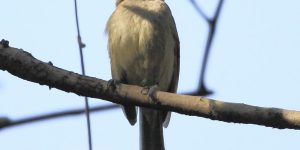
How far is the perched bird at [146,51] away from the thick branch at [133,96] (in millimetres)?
1690

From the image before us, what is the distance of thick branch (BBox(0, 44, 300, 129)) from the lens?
264cm

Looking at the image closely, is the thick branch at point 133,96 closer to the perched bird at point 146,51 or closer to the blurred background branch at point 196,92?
the blurred background branch at point 196,92

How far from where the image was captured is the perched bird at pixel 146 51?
4941mm

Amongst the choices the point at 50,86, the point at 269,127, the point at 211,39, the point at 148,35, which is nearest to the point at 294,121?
the point at 269,127

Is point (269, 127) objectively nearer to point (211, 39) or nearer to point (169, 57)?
point (211, 39)

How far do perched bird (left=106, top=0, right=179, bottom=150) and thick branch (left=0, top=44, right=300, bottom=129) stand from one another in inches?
66.5

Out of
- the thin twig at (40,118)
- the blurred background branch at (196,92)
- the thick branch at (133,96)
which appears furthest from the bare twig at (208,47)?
the thick branch at (133,96)

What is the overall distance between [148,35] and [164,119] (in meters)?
0.98

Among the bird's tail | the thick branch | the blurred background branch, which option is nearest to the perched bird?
the bird's tail

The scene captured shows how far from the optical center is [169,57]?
5148 mm

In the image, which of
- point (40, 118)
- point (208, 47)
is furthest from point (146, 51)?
point (40, 118)

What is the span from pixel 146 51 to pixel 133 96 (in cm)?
177

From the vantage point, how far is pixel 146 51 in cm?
492

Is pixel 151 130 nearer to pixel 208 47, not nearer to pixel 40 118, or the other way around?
pixel 208 47
